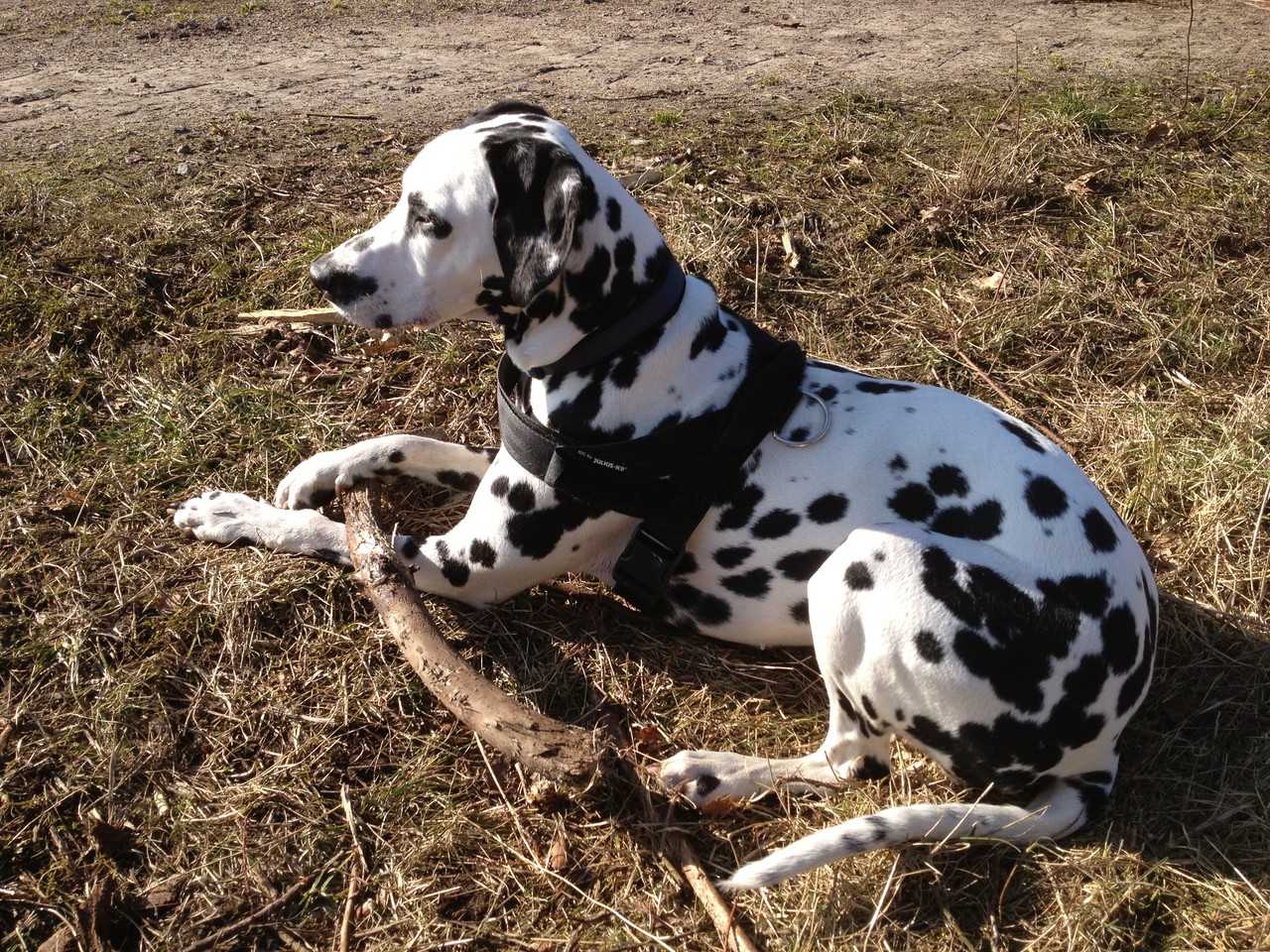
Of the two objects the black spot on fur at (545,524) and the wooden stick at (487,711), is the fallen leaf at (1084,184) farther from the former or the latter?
the wooden stick at (487,711)

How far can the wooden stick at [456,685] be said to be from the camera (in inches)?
127

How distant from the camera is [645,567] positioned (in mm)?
3713

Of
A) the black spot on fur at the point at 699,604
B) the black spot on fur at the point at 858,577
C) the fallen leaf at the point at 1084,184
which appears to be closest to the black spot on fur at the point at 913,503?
the black spot on fur at the point at 858,577

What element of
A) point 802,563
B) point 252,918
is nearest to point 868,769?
point 802,563

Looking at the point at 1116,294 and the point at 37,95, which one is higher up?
the point at 37,95

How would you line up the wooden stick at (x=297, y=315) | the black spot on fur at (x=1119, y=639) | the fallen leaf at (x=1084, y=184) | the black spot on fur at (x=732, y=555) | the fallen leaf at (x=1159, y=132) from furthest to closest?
the fallen leaf at (x=1159, y=132) → the fallen leaf at (x=1084, y=184) → the wooden stick at (x=297, y=315) → the black spot on fur at (x=732, y=555) → the black spot on fur at (x=1119, y=639)

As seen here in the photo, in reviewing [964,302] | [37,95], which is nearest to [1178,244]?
[964,302]

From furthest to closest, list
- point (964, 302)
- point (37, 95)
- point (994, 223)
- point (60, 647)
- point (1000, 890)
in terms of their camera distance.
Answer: point (37, 95) < point (994, 223) < point (964, 302) < point (60, 647) < point (1000, 890)

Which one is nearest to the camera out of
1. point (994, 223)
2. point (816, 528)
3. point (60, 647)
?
point (816, 528)

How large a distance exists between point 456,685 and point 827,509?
1.38 meters

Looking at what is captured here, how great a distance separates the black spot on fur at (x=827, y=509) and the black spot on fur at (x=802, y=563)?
0.35 ft

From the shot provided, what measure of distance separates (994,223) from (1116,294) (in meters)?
0.84

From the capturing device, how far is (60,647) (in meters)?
3.79

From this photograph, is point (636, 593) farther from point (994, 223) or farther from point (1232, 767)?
point (994, 223)
